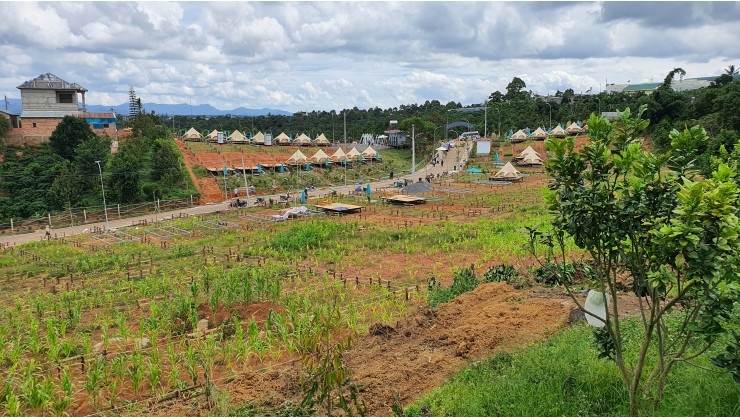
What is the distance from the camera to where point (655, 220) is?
476 cm

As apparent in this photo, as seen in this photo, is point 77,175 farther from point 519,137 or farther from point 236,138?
point 519,137

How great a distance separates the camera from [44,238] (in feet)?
87.1

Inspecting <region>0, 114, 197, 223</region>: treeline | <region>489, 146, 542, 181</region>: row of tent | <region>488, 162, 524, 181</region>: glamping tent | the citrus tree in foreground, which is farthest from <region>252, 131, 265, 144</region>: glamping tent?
the citrus tree in foreground

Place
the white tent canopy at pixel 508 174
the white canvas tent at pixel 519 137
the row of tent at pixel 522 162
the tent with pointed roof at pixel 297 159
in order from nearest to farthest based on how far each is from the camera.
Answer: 1. the white tent canopy at pixel 508 174
2. the row of tent at pixel 522 162
3. the tent with pointed roof at pixel 297 159
4. the white canvas tent at pixel 519 137

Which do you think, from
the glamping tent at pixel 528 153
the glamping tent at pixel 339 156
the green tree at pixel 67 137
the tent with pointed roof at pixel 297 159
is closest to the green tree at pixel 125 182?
the green tree at pixel 67 137

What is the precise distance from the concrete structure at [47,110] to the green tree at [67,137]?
452 cm

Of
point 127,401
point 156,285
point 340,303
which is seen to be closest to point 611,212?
point 127,401

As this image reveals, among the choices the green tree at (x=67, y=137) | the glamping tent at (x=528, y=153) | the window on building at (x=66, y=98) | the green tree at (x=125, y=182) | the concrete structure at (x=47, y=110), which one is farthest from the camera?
the glamping tent at (x=528, y=153)

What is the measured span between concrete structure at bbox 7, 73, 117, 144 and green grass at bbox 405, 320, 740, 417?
158 feet

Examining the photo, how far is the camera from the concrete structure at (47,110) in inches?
1759

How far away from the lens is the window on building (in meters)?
49.0

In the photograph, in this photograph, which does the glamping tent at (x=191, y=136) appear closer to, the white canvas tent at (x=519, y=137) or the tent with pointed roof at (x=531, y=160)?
the tent with pointed roof at (x=531, y=160)

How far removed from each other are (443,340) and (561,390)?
2876mm

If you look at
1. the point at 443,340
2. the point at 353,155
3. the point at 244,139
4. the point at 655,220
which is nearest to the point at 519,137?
the point at 353,155
